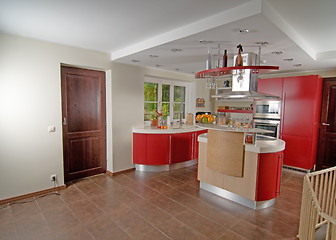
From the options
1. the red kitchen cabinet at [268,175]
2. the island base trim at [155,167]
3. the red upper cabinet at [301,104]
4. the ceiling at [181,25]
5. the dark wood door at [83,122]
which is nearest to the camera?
the ceiling at [181,25]

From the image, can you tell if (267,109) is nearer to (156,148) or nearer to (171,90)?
(171,90)

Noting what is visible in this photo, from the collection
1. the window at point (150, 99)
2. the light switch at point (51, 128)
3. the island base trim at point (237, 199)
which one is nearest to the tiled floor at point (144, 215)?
the island base trim at point (237, 199)

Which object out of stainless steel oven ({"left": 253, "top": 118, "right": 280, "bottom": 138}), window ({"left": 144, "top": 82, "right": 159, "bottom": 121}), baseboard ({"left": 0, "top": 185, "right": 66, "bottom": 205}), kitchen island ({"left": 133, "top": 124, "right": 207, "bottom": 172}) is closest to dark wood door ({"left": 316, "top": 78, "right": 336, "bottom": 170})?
stainless steel oven ({"left": 253, "top": 118, "right": 280, "bottom": 138})

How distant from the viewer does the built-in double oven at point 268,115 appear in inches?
176

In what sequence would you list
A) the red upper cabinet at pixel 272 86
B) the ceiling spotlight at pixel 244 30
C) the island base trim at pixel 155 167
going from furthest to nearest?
the red upper cabinet at pixel 272 86
the island base trim at pixel 155 167
the ceiling spotlight at pixel 244 30

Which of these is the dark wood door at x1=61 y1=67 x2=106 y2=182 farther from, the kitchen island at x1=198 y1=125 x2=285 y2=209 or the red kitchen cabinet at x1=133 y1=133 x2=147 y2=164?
the kitchen island at x1=198 y1=125 x2=285 y2=209

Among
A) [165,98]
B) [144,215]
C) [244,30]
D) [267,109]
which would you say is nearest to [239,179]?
[144,215]

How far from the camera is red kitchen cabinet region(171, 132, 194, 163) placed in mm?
4219

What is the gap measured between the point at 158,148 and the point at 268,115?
274 centimetres

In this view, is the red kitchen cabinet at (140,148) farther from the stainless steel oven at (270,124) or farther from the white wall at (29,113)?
the stainless steel oven at (270,124)

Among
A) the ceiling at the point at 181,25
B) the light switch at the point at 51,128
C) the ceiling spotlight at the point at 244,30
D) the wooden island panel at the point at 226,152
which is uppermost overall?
the ceiling at the point at 181,25

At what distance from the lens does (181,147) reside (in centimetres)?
434

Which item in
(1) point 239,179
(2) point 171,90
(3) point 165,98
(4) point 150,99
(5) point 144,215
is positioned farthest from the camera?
(2) point 171,90

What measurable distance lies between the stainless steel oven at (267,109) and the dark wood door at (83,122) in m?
3.59
